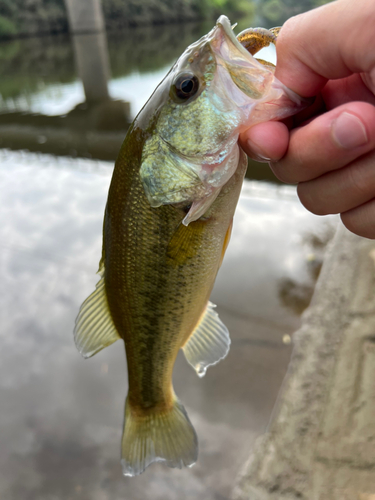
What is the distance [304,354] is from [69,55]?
20.3 m

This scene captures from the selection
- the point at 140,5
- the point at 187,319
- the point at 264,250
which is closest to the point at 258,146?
the point at 187,319

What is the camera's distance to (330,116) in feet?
2.69

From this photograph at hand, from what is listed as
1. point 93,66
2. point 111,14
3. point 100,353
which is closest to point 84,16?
point 111,14

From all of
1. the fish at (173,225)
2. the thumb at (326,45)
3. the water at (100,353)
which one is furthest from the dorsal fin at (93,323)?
the water at (100,353)

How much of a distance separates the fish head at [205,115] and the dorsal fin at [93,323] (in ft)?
1.69

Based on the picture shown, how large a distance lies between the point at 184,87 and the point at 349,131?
466mm

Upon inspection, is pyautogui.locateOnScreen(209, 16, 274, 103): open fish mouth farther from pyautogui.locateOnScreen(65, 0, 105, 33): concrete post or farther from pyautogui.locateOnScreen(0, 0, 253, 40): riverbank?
pyautogui.locateOnScreen(0, 0, 253, 40): riverbank

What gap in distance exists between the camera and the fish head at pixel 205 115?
2.96 ft

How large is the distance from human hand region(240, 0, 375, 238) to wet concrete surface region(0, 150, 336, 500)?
6.02 feet

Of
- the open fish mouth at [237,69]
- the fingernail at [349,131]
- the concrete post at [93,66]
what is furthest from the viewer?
the concrete post at [93,66]

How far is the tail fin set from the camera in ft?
5.02

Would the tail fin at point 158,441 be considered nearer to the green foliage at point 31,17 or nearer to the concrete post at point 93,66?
the concrete post at point 93,66

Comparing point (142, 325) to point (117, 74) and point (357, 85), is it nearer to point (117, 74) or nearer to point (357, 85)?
point (357, 85)

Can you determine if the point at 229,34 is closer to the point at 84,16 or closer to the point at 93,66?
the point at 93,66
